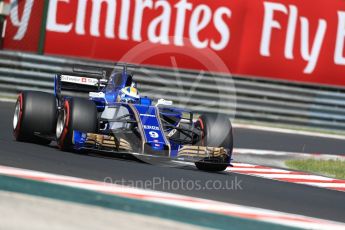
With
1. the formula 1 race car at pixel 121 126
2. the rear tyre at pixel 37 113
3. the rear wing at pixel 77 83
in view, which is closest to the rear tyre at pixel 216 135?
the formula 1 race car at pixel 121 126

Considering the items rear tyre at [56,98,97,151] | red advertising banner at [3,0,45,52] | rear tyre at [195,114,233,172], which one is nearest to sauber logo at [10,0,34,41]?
red advertising banner at [3,0,45,52]

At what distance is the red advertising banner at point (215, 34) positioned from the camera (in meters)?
17.0

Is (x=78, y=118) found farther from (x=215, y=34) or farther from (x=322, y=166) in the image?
(x=215, y=34)

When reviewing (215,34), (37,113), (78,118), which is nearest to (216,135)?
(78,118)

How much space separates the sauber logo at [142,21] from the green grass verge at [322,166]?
183 inches

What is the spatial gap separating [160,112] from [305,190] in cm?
187

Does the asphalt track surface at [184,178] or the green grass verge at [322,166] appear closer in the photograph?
the asphalt track surface at [184,178]

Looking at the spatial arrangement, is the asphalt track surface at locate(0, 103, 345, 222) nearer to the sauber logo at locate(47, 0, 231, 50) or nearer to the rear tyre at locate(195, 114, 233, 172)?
the rear tyre at locate(195, 114, 233, 172)

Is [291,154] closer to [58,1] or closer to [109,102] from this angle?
[109,102]

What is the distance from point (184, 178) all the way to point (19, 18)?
341 inches

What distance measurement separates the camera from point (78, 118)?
32.0 ft

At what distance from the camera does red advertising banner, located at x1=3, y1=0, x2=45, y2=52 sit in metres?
16.8

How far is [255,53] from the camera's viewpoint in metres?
17.4

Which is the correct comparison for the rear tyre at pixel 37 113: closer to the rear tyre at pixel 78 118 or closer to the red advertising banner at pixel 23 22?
the rear tyre at pixel 78 118
